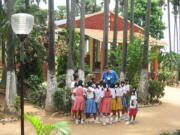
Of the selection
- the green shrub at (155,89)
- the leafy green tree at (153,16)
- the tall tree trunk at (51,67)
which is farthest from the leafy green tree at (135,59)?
the leafy green tree at (153,16)

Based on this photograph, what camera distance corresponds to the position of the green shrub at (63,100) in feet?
35.7

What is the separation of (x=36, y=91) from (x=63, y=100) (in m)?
2.90

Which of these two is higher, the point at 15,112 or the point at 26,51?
the point at 26,51

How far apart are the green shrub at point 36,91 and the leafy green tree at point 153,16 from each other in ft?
79.4

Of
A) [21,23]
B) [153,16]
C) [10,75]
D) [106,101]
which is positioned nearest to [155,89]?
[106,101]

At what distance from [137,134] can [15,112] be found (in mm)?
4897

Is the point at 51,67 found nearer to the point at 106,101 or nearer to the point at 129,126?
the point at 106,101

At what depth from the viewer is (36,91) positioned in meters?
13.3

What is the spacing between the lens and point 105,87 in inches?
369

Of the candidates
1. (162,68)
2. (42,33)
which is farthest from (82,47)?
(162,68)

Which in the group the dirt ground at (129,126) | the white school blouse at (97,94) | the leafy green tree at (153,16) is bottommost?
the dirt ground at (129,126)

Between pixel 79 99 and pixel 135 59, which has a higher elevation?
pixel 135 59

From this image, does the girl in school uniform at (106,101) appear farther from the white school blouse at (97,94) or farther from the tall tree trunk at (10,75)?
the tall tree trunk at (10,75)

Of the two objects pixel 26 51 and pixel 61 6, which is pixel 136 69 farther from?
pixel 61 6
